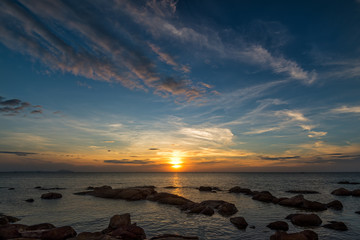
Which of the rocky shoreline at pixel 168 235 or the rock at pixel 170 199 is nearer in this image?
the rocky shoreline at pixel 168 235

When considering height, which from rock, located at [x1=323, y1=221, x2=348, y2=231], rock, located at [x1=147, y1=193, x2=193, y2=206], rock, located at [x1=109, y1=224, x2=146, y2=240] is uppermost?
rock, located at [x1=109, y1=224, x2=146, y2=240]

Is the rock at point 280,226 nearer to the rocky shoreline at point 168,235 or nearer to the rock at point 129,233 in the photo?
the rocky shoreline at point 168,235

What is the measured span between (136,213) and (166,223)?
318 inches

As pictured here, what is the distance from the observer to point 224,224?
2331cm

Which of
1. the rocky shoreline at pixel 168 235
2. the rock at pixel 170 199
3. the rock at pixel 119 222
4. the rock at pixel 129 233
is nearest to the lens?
the rocky shoreline at pixel 168 235

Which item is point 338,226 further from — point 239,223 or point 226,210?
point 226,210

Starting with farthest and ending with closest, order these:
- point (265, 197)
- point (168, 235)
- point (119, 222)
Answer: point (265, 197) → point (119, 222) → point (168, 235)

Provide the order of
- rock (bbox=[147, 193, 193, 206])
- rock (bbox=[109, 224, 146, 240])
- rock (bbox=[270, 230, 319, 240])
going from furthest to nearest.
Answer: rock (bbox=[147, 193, 193, 206]) < rock (bbox=[109, 224, 146, 240]) < rock (bbox=[270, 230, 319, 240])

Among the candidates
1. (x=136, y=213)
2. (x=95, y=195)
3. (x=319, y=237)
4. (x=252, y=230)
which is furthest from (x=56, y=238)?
(x=95, y=195)

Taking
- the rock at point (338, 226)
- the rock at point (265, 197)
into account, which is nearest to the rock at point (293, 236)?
the rock at point (338, 226)

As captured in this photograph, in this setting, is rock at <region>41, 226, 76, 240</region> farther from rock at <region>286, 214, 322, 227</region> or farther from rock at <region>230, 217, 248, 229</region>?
rock at <region>286, 214, 322, 227</region>

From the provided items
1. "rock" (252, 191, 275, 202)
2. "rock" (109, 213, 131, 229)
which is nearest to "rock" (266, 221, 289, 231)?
"rock" (109, 213, 131, 229)

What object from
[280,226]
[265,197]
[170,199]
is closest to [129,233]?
[280,226]

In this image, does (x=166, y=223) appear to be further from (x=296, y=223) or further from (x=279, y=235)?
(x=296, y=223)
